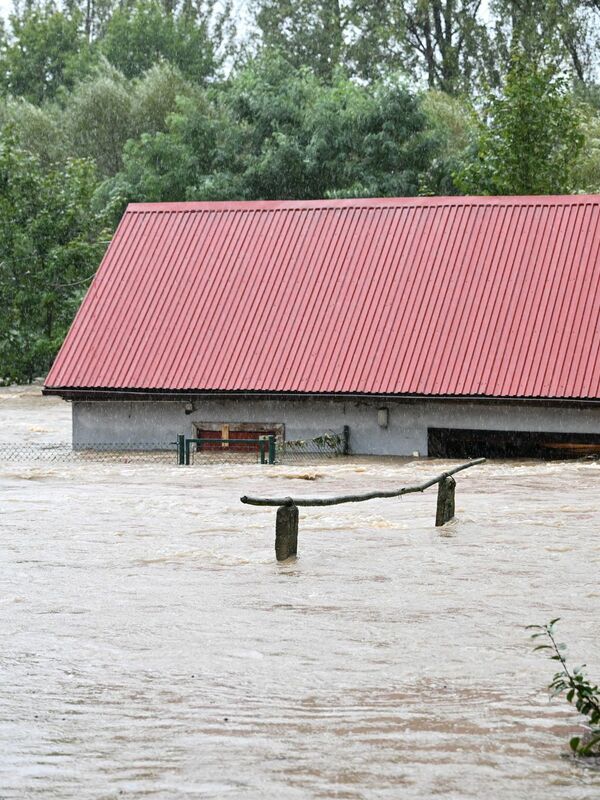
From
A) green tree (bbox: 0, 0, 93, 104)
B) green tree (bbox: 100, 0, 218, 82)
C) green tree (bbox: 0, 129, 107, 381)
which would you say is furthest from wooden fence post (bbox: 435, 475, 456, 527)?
green tree (bbox: 0, 0, 93, 104)

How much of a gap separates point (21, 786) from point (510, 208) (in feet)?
84.3

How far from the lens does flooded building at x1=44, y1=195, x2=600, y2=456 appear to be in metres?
28.3

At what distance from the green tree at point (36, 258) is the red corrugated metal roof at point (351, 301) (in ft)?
52.8

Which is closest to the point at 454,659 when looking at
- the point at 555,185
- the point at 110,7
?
the point at 555,185

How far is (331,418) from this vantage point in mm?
29281

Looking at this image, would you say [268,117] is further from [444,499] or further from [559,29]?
[444,499]

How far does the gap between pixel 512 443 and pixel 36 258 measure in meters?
25.2

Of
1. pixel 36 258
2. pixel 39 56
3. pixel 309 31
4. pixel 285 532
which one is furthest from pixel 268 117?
pixel 285 532

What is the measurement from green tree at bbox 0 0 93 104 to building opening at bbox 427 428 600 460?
55.6 metres

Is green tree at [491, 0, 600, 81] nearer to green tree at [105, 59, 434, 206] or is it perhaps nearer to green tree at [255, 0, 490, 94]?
green tree at [255, 0, 490, 94]

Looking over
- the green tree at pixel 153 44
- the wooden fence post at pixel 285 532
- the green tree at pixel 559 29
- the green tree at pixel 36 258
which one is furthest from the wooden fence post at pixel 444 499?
the green tree at pixel 153 44

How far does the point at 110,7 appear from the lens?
87.4 m

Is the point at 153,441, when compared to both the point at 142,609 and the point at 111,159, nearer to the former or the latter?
the point at 142,609

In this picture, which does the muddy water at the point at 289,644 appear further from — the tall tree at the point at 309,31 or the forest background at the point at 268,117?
the tall tree at the point at 309,31
